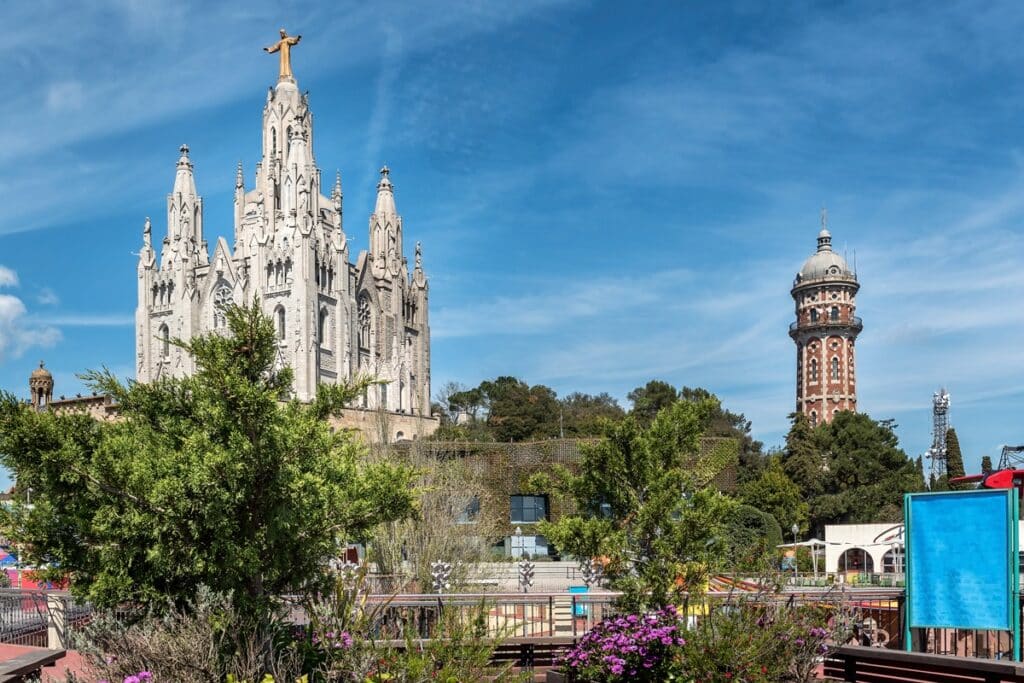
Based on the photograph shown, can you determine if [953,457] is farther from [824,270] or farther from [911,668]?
[911,668]

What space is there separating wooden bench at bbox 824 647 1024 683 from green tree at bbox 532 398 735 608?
1.71 metres

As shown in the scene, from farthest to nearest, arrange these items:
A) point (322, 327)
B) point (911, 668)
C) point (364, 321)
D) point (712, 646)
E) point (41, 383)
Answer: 1. point (364, 321)
2. point (322, 327)
3. point (41, 383)
4. point (911, 668)
5. point (712, 646)

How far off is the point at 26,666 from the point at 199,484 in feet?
8.35

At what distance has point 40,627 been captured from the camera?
14.9 metres

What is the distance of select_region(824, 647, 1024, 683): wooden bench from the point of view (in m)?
8.85

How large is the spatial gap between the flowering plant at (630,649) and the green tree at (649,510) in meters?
0.43

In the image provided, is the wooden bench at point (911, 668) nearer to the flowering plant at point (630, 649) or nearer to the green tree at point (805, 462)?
the flowering plant at point (630, 649)

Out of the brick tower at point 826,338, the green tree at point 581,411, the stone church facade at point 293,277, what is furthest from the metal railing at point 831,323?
the stone church facade at point 293,277

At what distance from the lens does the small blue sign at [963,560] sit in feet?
35.0

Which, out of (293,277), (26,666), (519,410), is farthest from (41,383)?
(26,666)

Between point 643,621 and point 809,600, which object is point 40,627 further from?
point 809,600

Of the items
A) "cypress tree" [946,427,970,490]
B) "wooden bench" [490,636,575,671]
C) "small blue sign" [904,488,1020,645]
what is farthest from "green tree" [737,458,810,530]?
"wooden bench" [490,636,575,671]

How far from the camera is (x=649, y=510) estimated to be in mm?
10758

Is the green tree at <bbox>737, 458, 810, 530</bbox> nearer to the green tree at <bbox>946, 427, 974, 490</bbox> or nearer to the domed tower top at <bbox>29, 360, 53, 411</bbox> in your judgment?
the green tree at <bbox>946, 427, 974, 490</bbox>
